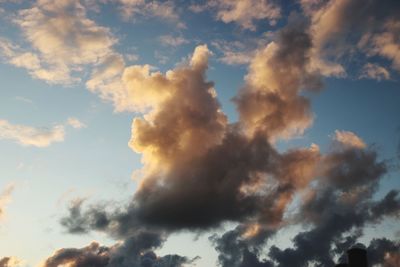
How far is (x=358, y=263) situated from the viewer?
162125mm
